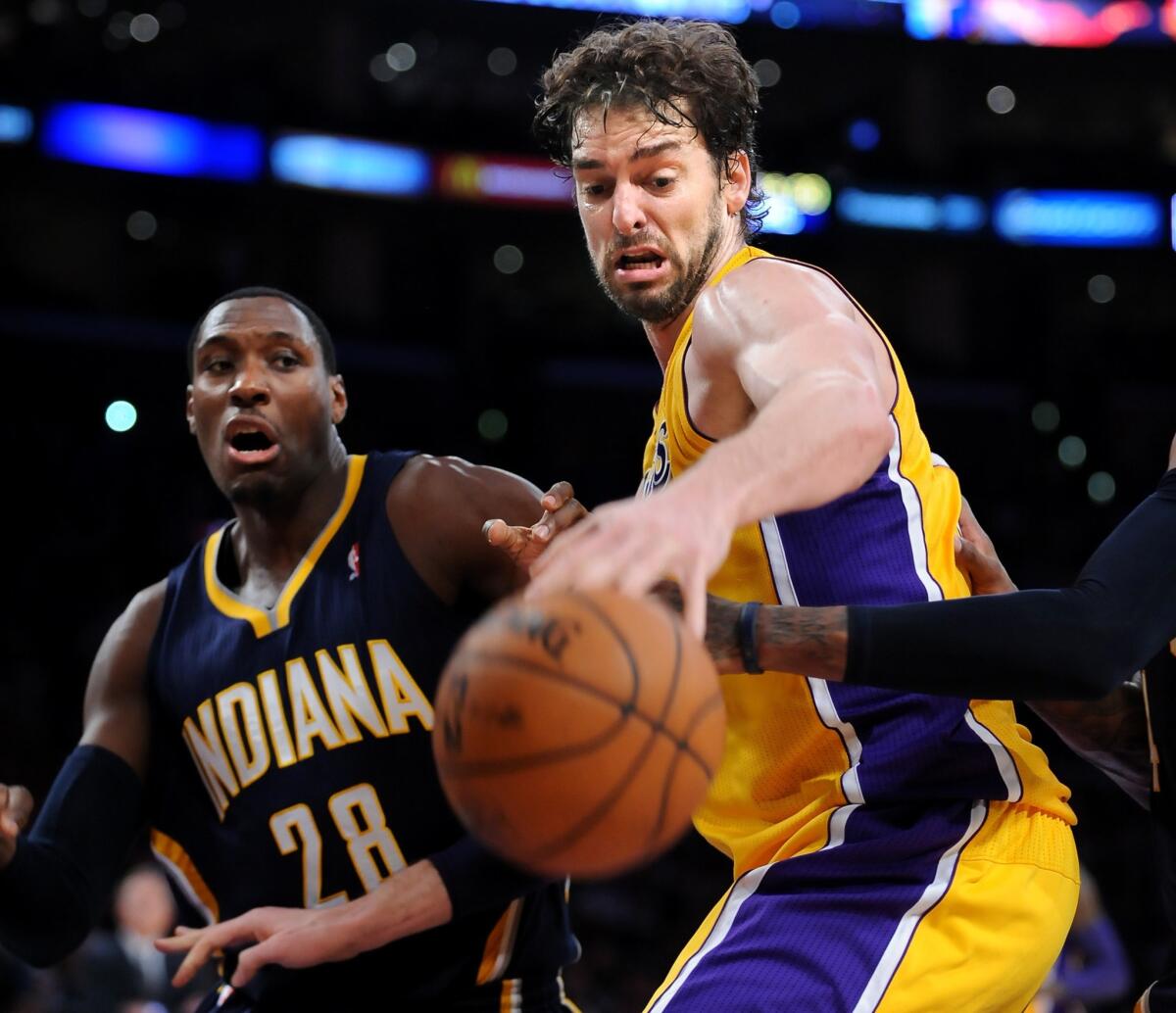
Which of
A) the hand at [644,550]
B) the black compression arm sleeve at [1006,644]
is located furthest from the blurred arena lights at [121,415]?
the hand at [644,550]

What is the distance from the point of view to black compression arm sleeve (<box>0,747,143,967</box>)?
3.46 metres

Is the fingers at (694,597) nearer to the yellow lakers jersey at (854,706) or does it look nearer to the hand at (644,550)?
the hand at (644,550)

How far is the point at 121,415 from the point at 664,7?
8340mm

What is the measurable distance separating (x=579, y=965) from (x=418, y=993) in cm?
1024

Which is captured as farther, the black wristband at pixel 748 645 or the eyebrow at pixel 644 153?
the eyebrow at pixel 644 153

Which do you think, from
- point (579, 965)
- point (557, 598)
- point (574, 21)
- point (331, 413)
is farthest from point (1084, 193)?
point (557, 598)

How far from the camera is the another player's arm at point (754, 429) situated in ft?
5.78

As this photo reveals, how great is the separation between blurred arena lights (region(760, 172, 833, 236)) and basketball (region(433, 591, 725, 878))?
16.8 m

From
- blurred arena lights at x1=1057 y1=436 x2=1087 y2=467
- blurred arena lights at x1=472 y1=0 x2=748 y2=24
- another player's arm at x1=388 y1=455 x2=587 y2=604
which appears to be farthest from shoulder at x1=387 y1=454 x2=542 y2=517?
blurred arena lights at x1=1057 y1=436 x2=1087 y2=467

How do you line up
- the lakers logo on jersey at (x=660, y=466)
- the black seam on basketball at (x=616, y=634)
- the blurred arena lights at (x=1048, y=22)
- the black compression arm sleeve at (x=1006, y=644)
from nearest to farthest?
the black seam on basketball at (x=616, y=634), the black compression arm sleeve at (x=1006, y=644), the lakers logo on jersey at (x=660, y=466), the blurred arena lights at (x=1048, y=22)

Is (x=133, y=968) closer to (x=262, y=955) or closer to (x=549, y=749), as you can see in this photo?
(x=262, y=955)

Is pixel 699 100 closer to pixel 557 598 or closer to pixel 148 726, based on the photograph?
pixel 557 598

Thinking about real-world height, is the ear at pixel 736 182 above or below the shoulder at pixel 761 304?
above

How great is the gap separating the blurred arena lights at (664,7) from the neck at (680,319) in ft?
51.3
